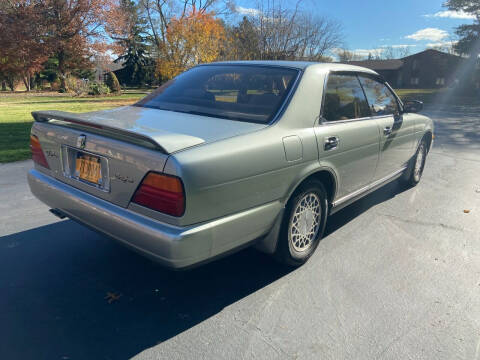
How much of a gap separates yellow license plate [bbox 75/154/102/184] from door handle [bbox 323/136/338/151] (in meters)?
1.74

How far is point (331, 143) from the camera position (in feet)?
10.4

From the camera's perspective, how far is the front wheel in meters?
5.33

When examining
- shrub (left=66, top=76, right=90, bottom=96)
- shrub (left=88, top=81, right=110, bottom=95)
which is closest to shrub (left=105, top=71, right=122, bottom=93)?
shrub (left=88, top=81, right=110, bottom=95)

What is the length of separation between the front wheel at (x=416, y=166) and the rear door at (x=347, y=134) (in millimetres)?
1620

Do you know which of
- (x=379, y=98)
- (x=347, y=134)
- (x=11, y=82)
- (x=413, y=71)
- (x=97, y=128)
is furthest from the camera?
(x=413, y=71)

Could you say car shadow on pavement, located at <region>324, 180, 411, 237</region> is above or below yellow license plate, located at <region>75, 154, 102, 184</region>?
below

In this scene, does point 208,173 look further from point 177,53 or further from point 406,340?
point 177,53

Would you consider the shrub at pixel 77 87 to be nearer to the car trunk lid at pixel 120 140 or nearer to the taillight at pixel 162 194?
the car trunk lid at pixel 120 140

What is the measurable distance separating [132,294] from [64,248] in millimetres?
1069

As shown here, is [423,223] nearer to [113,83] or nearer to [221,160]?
[221,160]

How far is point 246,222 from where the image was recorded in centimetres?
250

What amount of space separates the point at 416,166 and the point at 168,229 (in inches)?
177

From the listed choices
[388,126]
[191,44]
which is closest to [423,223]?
[388,126]

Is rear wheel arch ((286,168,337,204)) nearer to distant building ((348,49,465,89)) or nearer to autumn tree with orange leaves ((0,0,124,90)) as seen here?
autumn tree with orange leaves ((0,0,124,90))
